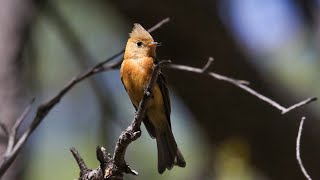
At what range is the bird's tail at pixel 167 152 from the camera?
11.2 ft

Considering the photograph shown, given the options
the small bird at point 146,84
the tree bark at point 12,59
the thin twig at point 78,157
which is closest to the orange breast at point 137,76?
the small bird at point 146,84

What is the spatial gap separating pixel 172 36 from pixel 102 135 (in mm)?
839

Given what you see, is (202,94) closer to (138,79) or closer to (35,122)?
(138,79)

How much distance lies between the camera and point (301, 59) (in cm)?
544

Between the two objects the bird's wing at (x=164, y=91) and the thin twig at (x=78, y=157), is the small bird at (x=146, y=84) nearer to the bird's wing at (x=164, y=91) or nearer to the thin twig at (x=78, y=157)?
the bird's wing at (x=164, y=91)

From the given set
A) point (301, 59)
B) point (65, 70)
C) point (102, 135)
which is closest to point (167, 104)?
point (102, 135)

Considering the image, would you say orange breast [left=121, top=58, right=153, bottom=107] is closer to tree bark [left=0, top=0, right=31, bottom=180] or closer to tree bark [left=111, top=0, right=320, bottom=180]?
tree bark [left=0, top=0, right=31, bottom=180]

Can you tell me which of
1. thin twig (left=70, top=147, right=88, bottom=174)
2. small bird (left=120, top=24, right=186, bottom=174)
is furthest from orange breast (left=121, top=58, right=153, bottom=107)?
thin twig (left=70, top=147, right=88, bottom=174)

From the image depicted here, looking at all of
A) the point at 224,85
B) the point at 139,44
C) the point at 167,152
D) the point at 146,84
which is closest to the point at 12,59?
the point at 139,44

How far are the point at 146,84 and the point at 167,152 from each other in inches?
18.9

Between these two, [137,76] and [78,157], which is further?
[137,76]

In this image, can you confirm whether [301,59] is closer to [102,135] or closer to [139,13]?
[139,13]

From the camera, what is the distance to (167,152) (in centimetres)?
350

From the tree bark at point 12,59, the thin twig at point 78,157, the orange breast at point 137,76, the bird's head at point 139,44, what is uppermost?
the tree bark at point 12,59
